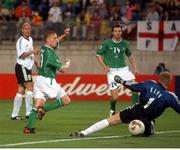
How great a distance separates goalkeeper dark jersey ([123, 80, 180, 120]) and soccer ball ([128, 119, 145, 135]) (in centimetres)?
24

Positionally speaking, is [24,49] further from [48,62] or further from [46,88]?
[48,62]

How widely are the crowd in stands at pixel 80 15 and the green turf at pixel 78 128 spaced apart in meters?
5.38

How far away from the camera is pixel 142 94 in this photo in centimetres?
1500

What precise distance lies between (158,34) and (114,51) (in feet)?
28.3

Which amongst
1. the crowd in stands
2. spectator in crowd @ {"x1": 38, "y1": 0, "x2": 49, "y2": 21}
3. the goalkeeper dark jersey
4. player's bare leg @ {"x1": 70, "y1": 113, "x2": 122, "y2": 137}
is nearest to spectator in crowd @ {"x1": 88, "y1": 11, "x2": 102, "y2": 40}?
the crowd in stands

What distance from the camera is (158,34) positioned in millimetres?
27562

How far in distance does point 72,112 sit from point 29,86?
7.49ft

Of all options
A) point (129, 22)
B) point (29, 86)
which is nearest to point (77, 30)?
point (129, 22)

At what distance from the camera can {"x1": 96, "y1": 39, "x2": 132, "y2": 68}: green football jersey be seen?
62.8 ft

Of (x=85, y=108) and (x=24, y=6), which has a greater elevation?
(x=24, y=6)

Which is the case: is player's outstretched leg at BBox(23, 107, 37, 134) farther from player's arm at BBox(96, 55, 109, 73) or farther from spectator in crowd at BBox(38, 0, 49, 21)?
spectator in crowd at BBox(38, 0, 49, 21)

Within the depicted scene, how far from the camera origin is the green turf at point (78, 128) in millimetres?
13773

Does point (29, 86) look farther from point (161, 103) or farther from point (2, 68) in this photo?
point (2, 68)

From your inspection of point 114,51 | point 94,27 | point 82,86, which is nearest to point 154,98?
point 114,51
